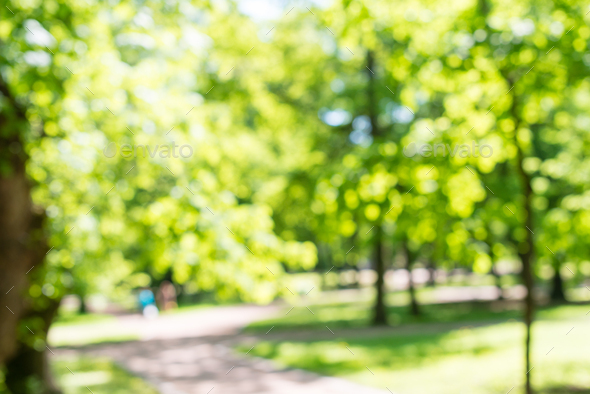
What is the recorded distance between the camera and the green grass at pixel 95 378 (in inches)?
385

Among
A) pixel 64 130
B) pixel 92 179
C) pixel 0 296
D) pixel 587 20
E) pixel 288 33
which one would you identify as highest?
pixel 288 33

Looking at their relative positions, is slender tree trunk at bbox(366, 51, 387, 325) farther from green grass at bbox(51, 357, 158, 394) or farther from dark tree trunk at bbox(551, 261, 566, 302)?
green grass at bbox(51, 357, 158, 394)

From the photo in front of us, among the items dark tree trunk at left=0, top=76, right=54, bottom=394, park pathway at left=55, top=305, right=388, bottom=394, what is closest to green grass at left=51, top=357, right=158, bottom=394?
park pathway at left=55, top=305, right=388, bottom=394

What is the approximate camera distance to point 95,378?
11.3m

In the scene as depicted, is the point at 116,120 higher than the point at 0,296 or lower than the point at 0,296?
higher

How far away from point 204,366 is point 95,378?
231 centimetres

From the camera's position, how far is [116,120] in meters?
4.90

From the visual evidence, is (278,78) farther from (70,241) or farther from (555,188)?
(70,241)

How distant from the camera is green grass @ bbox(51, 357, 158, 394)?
32.1 feet

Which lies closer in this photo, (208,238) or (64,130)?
(208,238)

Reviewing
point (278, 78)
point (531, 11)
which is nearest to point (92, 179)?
point (531, 11)

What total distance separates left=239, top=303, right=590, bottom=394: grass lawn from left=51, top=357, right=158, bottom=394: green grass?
315cm

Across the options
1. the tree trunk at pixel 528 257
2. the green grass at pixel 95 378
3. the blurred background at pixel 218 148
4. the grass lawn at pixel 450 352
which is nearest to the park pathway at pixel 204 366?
the green grass at pixel 95 378

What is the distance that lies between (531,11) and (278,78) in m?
10.9
